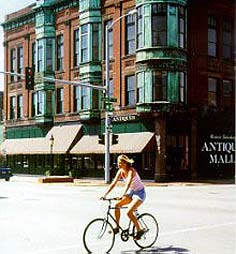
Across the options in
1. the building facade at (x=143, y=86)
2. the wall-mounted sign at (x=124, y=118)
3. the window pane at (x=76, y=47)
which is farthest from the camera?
the window pane at (x=76, y=47)

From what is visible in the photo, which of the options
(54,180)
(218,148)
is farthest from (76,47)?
(218,148)

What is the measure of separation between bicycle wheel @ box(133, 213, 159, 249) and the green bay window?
24.1m

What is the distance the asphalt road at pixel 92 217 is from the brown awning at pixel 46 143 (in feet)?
62.0

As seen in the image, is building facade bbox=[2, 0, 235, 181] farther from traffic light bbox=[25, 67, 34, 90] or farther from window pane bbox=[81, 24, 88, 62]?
traffic light bbox=[25, 67, 34, 90]

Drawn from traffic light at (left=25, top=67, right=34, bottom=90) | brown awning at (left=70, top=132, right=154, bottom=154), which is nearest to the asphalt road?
traffic light at (left=25, top=67, right=34, bottom=90)

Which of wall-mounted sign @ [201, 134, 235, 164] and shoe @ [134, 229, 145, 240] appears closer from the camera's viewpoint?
shoe @ [134, 229, 145, 240]

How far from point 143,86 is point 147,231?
949 inches

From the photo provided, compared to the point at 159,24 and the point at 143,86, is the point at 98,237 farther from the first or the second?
the point at 159,24

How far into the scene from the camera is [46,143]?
40.7 m

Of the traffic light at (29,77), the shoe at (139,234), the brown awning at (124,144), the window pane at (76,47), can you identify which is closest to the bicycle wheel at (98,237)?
the shoe at (139,234)

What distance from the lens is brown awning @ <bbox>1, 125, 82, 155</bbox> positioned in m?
38.3

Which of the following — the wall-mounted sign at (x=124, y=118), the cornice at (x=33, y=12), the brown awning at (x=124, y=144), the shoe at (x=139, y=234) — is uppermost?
the cornice at (x=33, y=12)

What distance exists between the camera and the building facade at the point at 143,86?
1294 inches

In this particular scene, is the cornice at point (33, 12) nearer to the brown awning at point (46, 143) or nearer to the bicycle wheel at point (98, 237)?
the brown awning at point (46, 143)
